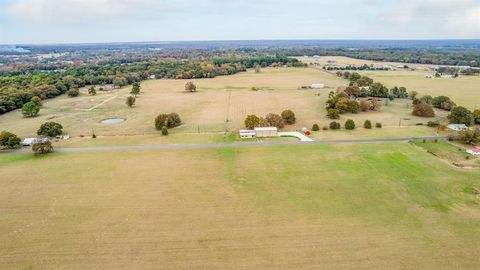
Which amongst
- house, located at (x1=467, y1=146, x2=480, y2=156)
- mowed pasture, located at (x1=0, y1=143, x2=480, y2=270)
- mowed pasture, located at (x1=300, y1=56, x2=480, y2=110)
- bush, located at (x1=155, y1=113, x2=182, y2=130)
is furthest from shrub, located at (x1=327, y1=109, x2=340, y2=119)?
mowed pasture, located at (x1=300, y1=56, x2=480, y2=110)

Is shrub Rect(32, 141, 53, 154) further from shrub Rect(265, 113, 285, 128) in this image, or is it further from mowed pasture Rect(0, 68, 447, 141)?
shrub Rect(265, 113, 285, 128)

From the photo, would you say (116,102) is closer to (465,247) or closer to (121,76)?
(121,76)

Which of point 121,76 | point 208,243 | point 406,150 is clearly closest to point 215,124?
point 406,150

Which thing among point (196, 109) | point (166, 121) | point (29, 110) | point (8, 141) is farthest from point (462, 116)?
point (29, 110)

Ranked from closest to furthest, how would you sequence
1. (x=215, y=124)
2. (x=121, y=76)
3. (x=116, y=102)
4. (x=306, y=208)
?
(x=306, y=208) → (x=215, y=124) → (x=116, y=102) → (x=121, y=76)

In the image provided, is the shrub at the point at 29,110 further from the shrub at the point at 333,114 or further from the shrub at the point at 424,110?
the shrub at the point at 424,110

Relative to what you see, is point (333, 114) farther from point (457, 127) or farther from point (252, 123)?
point (457, 127)
